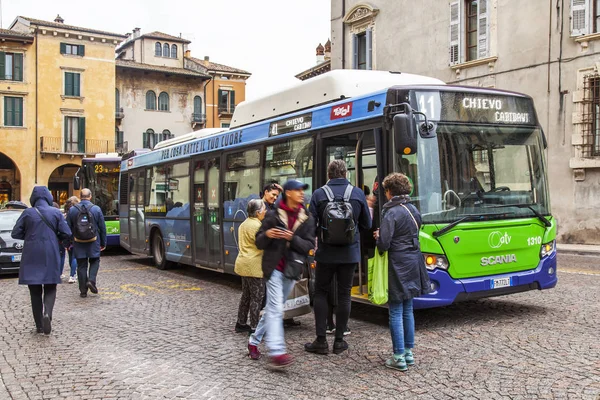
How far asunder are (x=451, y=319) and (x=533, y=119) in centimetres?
265

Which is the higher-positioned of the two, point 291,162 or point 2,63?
point 2,63

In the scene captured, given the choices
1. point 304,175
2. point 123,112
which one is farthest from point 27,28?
point 304,175

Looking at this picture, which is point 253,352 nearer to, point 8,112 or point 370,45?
point 370,45

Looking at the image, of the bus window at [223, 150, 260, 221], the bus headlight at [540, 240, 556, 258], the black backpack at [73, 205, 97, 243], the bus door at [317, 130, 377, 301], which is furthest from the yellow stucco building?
the bus headlight at [540, 240, 556, 258]

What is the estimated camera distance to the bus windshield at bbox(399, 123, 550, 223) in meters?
7.18

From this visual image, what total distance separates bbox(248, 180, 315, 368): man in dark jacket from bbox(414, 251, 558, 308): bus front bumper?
1.86 meters

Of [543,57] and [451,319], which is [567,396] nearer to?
[451,319]

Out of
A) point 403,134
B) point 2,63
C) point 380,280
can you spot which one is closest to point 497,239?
point 403,134

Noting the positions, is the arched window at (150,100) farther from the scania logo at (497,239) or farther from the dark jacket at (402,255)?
the dark jacket at (402,255)

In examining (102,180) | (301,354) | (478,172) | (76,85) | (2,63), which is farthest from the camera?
(76,85)

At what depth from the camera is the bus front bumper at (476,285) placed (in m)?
7.15

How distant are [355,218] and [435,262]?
1.31m

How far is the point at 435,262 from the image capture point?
23.4ft

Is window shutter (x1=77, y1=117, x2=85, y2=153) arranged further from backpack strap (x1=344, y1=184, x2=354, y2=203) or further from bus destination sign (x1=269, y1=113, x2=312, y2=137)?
backpack strap (x1=344, y1=184, x2=354, y2=203)
